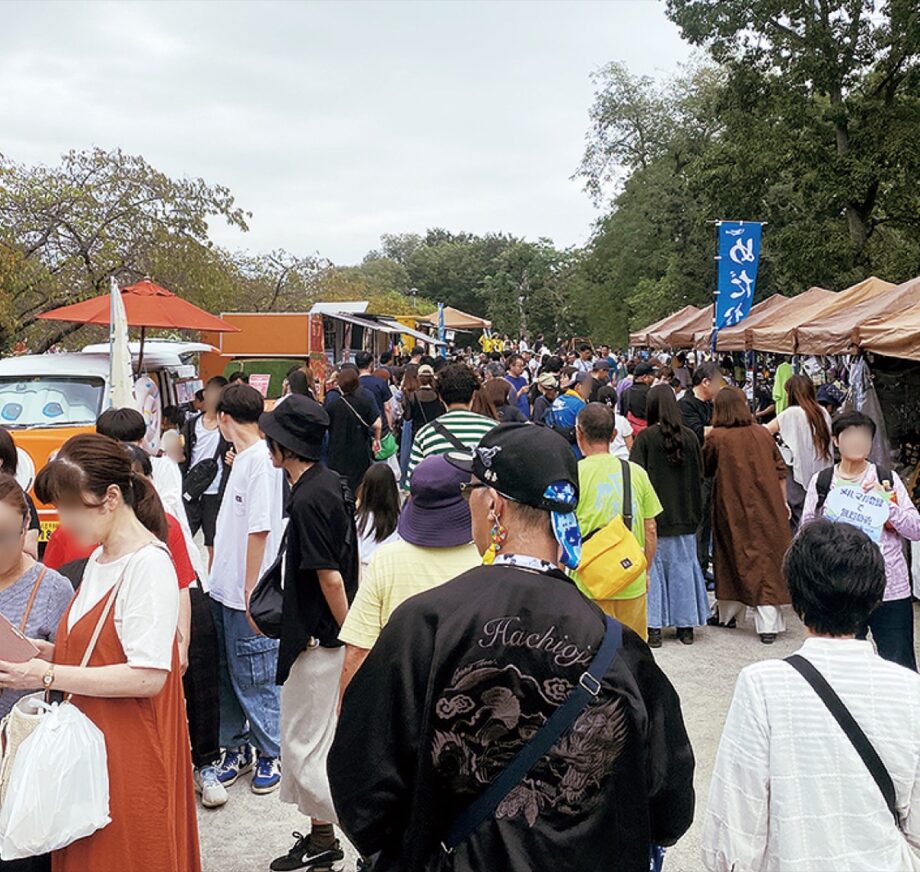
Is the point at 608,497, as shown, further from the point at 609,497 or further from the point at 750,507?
the point at 750,507

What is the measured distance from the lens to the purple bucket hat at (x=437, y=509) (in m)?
2.80

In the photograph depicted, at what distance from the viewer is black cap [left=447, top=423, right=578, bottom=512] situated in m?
1.81

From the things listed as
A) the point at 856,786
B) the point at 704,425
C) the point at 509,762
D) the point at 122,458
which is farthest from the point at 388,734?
the point at 704,425

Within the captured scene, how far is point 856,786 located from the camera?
1987 mm

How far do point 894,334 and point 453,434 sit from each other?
422cm

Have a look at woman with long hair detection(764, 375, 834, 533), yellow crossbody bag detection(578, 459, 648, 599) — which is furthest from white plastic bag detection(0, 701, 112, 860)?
woman with long hair detection(764, 375, 834, 533)

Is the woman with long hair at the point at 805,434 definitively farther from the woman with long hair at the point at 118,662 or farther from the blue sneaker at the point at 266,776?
the woman with long hair at the point at 118,662

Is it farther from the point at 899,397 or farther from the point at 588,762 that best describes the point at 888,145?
the point at 588,762

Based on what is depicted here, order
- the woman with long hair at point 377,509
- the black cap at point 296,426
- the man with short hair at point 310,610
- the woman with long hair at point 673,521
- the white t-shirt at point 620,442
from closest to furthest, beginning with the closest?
the man with short hair at point 310,610 → the black cap at point 296,426 → the woman with long hair at point 377,509 → the woman with long hair at point 673,521 → the white t-shirt at point 620,442

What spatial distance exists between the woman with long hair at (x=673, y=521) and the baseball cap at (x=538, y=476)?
4.75 m

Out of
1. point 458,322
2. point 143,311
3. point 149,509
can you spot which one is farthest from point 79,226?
point 458,322

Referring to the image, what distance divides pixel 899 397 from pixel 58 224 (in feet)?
44.1

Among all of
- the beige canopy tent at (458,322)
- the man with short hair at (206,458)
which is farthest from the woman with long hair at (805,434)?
the beige canopy tent at (458,322)

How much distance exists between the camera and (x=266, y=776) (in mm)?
4445
